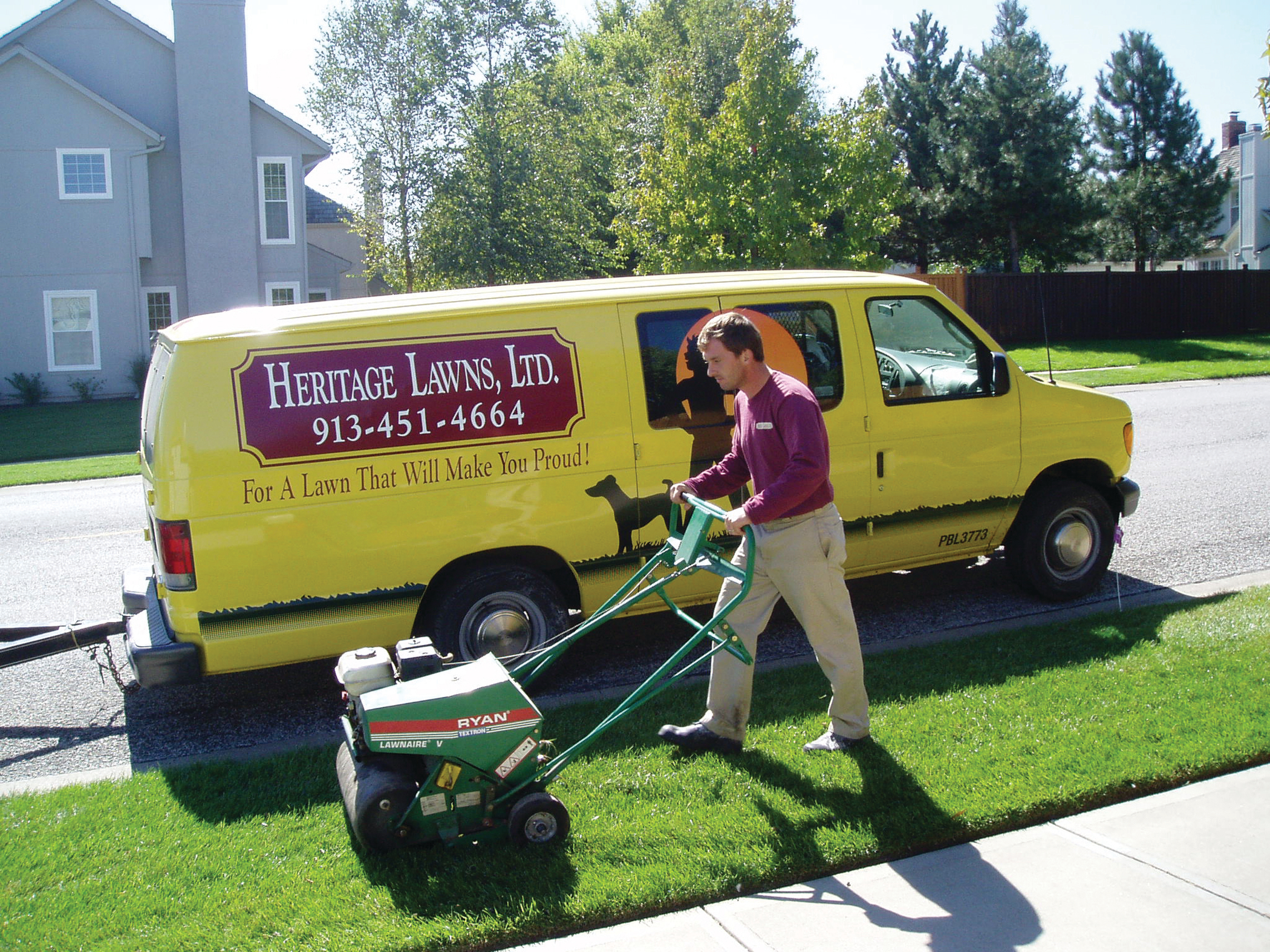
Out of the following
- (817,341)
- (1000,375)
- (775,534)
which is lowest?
(775,534)

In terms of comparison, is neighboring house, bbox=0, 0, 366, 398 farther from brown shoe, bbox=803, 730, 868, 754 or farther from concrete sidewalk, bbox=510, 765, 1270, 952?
concrete sidewalk, bbox=510, 765, 1270, 952

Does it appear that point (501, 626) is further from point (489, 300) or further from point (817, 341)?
point (817, 341)

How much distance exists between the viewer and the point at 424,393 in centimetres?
550

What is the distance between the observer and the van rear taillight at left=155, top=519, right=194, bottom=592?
16.9 ft

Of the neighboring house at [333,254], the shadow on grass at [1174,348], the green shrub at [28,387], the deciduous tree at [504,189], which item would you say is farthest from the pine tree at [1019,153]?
the green shrub at [28,387]

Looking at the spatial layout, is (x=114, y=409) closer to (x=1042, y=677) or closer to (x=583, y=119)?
(x=583, y=119)

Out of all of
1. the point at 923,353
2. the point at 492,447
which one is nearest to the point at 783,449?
the point at 492,447

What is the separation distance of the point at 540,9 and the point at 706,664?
101 ft

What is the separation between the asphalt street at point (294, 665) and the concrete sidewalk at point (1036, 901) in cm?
250

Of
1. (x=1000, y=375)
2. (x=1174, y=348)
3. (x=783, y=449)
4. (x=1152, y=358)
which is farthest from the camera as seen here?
(x=1174, y=348)

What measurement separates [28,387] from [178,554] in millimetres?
23863

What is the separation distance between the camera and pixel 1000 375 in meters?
6.72

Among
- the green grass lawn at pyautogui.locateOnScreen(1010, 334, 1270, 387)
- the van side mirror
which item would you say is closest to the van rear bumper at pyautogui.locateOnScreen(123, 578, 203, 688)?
the van side mirror

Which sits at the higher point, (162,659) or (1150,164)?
(1150,164)
